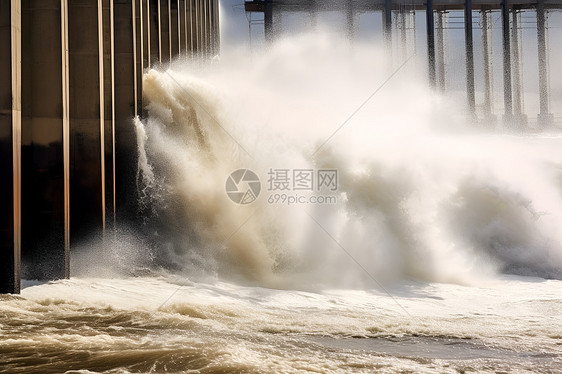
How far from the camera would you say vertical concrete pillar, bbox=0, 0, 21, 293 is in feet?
25.5

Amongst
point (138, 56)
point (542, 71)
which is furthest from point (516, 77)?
point (138, 56)

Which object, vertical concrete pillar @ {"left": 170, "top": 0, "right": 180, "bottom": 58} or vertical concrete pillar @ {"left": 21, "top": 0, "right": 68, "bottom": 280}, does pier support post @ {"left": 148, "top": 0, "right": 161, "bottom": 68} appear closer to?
vertical concrete pillar @ {"left": 170, "top": 0, "right": 180, "bottom": 58}

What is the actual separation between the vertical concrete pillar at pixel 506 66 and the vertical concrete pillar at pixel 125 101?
22813mm

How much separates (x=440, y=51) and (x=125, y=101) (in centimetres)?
2532

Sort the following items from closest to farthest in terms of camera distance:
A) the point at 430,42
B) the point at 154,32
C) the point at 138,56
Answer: the point at 138,56 → the point at 154,32 → the point at 430,42

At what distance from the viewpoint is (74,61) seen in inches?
423

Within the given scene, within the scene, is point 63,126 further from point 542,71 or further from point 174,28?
point 542,71

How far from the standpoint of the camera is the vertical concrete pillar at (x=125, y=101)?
12812mm

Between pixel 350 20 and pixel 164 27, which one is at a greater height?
pixel 350 20

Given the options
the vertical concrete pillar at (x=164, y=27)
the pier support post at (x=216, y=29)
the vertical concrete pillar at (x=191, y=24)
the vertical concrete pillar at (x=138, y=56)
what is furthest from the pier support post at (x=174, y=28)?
the pier support post at (x=216, y=29)

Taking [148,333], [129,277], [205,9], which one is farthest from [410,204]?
[205,9]

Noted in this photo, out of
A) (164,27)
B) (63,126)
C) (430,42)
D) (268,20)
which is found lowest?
(63,126)

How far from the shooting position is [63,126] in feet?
30.8

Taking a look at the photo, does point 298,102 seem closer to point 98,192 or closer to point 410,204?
point 410,204
